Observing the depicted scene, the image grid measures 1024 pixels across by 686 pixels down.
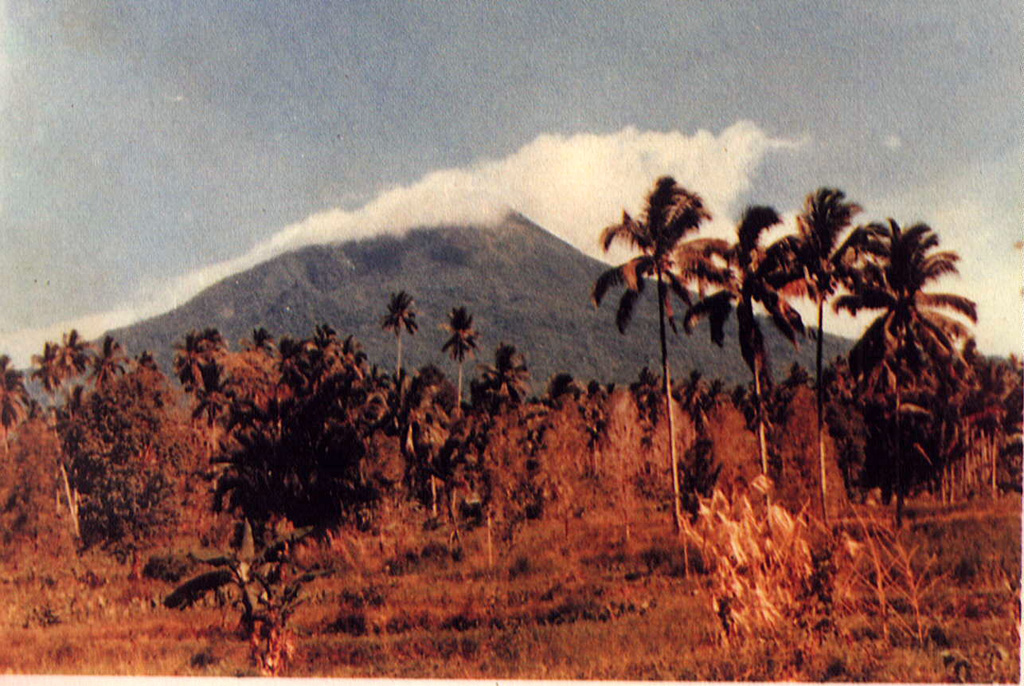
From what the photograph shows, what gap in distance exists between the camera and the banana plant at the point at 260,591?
8844 millimetres

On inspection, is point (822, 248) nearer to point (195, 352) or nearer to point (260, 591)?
point (195, 352)

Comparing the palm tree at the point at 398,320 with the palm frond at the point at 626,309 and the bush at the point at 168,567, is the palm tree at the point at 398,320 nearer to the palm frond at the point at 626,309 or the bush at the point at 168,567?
the palm frond at the point at 626,309

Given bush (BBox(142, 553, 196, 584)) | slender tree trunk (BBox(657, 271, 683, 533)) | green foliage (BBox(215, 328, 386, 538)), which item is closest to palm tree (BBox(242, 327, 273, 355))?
green foliage (BBox(215, 328, 386, 538))

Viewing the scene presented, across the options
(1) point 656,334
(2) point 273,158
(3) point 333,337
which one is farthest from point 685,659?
(2) point 273,158

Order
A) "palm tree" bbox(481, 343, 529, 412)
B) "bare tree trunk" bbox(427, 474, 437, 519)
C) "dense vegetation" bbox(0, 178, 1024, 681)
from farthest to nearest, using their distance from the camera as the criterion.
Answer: "bare tree trunk" bbox(427, 474, 437, 519)
"palm tree" bbox(481, 343, 529, 412)
"dense vegetation" bbox(0, 178, 1024, 681)

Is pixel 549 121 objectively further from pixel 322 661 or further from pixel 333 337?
pixel 322 661

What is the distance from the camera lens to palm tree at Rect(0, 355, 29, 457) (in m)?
9.75

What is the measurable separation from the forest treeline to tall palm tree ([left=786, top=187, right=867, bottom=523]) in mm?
23

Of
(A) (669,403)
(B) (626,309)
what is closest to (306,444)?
(B) (626,309)

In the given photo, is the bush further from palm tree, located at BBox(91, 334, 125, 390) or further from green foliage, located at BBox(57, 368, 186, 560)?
palm tree, located at BBox(91, 334, 125, 390)

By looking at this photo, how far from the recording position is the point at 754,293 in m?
8.63

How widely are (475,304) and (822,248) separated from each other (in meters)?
3.89

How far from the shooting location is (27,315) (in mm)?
9867

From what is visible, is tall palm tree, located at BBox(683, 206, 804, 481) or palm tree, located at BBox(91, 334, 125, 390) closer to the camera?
tall palm tree, located at BBox(683, 206, 804, 481)
